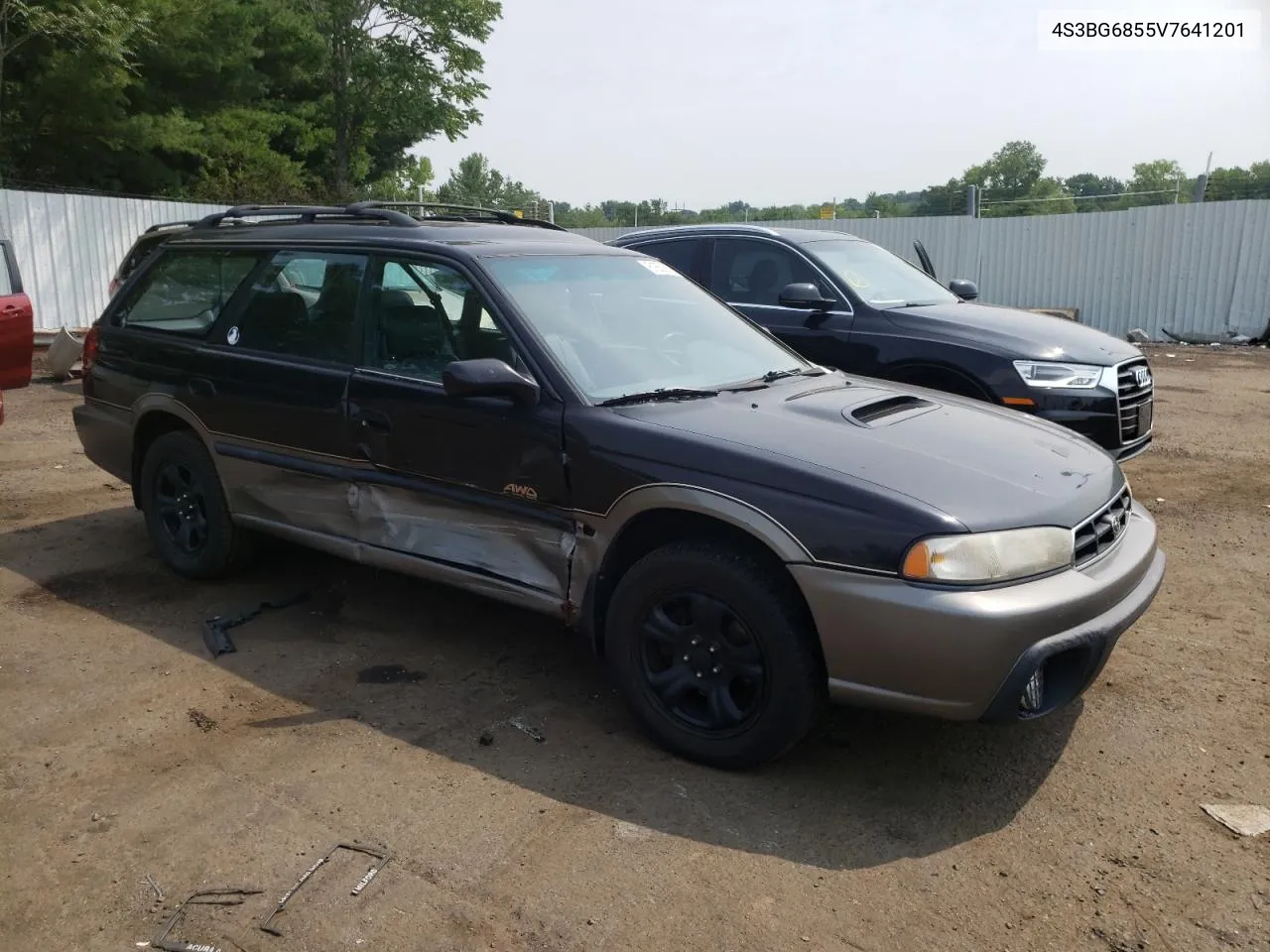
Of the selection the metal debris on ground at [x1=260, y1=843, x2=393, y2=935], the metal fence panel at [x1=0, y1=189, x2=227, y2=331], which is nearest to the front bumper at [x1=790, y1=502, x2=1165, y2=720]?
the metal debris on ground at [x1=260, y1=843, x2=393, y2=935]

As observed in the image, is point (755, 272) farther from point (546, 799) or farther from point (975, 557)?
point (546, 799)

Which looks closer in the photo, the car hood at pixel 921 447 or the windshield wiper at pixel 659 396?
the car hood at pixel 921 447

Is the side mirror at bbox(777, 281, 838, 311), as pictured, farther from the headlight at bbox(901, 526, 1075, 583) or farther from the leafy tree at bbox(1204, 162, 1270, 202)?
the leafy tree at bbox(1204, 162, 1270, 202)

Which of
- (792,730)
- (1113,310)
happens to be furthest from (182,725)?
(1113,310)

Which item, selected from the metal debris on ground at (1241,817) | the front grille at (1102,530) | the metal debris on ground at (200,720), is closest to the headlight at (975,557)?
the front grille at (1102,530)

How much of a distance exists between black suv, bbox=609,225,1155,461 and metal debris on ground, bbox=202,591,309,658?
362cm

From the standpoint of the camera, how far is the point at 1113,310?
1858cm

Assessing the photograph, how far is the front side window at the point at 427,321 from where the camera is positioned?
417cm

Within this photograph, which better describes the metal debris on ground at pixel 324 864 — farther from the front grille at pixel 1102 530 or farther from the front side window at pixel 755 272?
the front side window at pixel 755 272

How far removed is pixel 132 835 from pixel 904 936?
2241mm

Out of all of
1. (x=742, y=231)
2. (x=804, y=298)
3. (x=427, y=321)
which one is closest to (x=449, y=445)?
(x=427, y=321)

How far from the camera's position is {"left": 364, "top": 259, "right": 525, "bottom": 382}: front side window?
13.7ft

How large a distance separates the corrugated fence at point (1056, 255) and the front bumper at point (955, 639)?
1516cm

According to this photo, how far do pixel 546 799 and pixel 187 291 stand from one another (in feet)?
11.1
